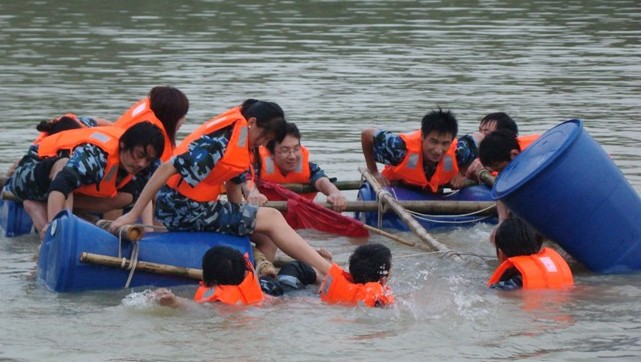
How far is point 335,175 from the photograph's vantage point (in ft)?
39.0

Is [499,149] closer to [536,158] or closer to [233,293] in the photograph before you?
[536,158]

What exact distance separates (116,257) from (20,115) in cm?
711

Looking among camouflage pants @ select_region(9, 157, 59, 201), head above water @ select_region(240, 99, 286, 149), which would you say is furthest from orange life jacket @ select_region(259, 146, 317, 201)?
head above water @ select_region(240, 99, 286, 149)

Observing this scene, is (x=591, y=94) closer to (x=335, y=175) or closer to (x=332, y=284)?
(x=335, y=175)

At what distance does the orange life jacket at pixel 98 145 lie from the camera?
8828 mm

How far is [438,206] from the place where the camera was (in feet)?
33.1

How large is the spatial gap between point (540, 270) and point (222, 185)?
77.2 inches

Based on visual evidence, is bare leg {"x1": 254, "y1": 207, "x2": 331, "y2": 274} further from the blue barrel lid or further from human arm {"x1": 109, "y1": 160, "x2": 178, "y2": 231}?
the blue barrel lid

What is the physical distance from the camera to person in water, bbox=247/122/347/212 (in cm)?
1025

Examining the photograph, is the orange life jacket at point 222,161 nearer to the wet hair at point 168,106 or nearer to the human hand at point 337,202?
the wet hair at point 168,106

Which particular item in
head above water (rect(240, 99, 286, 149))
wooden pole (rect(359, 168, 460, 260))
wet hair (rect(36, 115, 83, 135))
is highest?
head above water (rect(240, 99, 286, 149))

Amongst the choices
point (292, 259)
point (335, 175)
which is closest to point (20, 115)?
point (335, 175)

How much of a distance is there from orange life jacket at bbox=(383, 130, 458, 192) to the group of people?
10 mm

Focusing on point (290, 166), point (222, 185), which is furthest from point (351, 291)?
point (290, 166)
